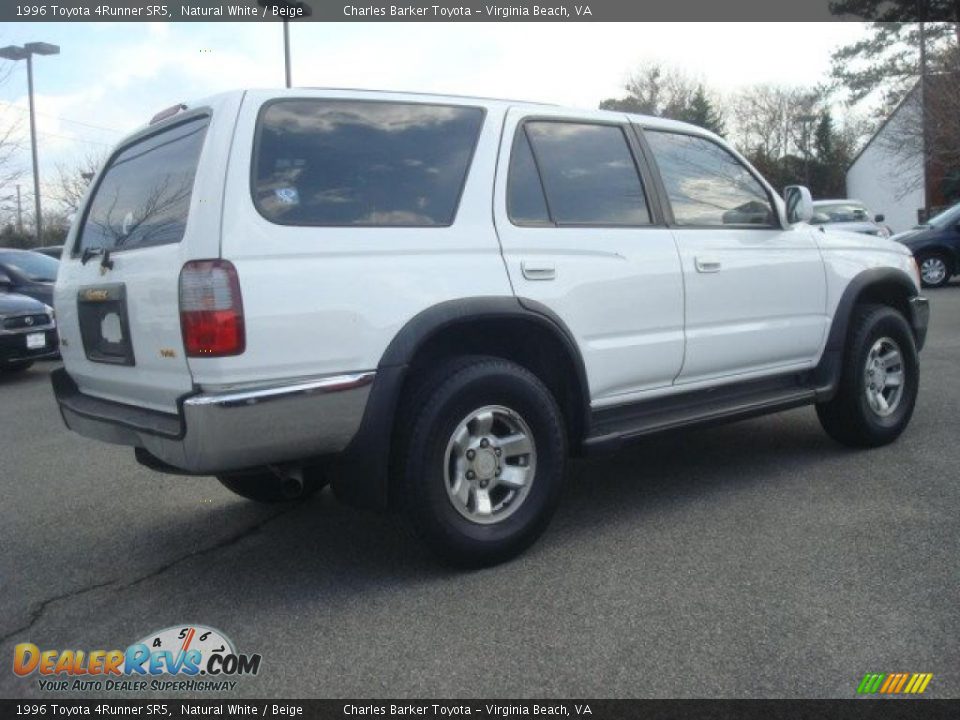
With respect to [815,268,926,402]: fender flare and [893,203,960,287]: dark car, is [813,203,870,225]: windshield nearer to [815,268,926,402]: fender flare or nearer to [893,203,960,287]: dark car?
[893,203,960,287]: dark car

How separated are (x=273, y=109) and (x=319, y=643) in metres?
1.95

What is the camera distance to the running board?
4104mm

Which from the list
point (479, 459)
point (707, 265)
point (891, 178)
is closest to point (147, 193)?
point (479, 459)

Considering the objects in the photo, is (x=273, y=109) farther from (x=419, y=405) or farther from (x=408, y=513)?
(x=408, y=513)

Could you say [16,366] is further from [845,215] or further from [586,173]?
[845,215]

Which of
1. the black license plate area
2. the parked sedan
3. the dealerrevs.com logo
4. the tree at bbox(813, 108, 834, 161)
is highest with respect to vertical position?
the tree at bbox(813, 108, 834, 161)

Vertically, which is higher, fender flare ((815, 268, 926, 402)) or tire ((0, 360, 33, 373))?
fender flare ((815, 268, 926, 402))

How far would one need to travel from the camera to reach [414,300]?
3.45 m

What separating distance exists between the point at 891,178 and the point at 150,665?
40.2 meters

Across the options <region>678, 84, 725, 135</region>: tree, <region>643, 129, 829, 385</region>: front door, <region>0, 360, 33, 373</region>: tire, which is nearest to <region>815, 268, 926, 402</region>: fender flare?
<region>643, 129, 829, 385</region>: front door

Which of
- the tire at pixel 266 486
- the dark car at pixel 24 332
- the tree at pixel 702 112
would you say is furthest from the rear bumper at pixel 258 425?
the tree at pixel 702 112

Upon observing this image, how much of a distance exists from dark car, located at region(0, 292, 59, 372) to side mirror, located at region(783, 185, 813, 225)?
8061 mm
